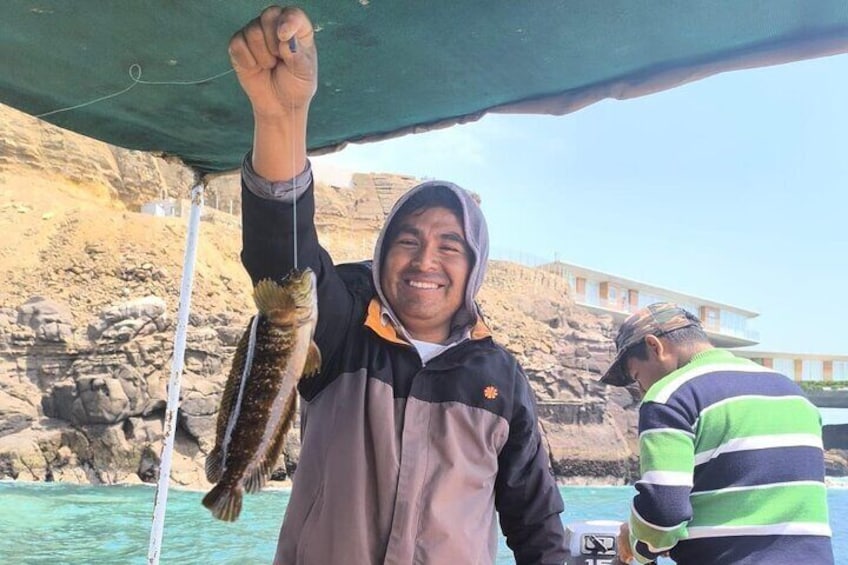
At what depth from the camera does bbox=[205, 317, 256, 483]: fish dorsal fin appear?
166cm

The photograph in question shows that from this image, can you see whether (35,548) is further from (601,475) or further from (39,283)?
(601,475)

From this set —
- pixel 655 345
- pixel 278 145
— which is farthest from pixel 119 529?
pixel 278 145

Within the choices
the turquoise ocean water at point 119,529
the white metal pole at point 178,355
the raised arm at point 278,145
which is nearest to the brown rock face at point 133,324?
the turquoise ocean water at point 119,529

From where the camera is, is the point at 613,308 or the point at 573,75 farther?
the point at 613,308

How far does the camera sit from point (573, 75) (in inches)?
109

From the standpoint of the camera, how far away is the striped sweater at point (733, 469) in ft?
7.14

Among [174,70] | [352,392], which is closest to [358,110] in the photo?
[174,70]

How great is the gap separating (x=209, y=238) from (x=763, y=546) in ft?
135

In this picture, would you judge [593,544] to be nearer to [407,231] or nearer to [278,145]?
[407,231]

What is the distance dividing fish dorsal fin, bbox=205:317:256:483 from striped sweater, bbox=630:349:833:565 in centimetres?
131

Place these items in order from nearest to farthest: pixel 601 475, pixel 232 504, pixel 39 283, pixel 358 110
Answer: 1. pixel 232 504
2. pixel 358 110
3. pixel 39 283
4. pixel 601 475

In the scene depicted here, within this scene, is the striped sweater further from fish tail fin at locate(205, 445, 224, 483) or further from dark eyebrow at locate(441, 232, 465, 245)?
fish tail fin at locate(205, 445, 224, 483)

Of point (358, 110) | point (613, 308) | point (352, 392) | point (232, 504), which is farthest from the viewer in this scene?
point (613, 308)

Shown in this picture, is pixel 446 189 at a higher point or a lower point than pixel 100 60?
lower
